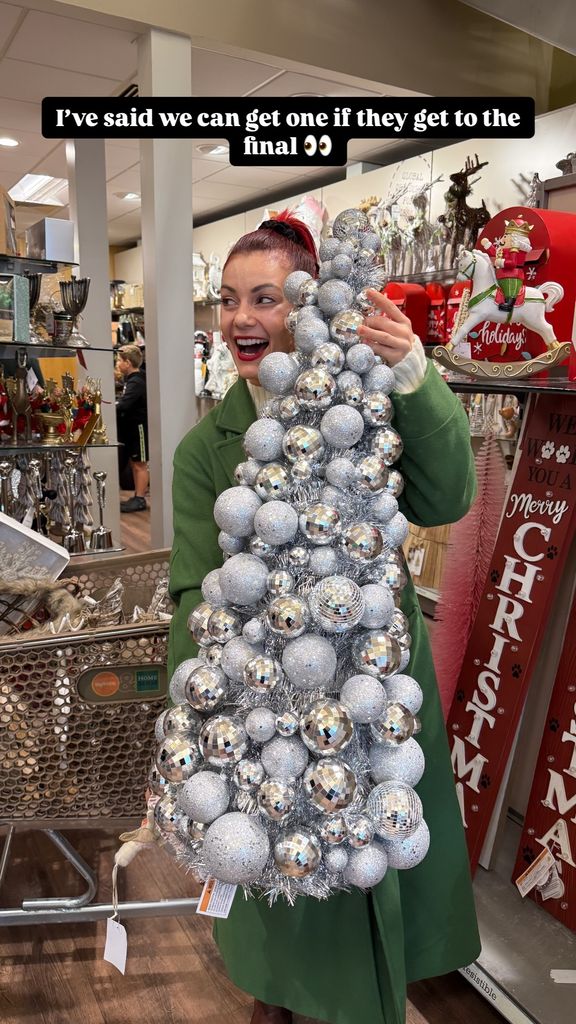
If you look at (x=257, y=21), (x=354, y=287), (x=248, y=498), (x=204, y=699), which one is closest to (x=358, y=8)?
(x=257, y=21)

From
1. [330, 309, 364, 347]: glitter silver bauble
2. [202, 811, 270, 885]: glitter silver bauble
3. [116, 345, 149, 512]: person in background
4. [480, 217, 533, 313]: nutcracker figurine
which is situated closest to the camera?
[202, 811, 270, 885]: glitter silver bauble

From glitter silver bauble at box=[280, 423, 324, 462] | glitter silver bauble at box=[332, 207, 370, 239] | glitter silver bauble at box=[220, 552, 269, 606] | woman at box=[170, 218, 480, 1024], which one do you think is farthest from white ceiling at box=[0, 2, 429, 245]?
glitter silver bauble at box=[220, 552, 269, 606]

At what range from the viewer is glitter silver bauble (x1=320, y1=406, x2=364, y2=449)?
873 mm

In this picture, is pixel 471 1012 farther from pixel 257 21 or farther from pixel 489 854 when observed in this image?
pixel 257 21

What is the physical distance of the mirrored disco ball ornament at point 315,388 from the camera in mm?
873

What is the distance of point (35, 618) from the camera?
6.11 feet

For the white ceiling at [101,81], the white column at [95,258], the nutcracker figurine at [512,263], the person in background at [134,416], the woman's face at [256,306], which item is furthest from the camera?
the person in background at [134,416]

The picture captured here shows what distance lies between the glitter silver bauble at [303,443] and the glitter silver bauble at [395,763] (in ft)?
1.21

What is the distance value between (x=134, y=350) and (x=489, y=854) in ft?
19.0

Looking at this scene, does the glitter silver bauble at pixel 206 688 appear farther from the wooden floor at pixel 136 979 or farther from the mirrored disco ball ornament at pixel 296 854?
the wooden floor at pixel 136 979

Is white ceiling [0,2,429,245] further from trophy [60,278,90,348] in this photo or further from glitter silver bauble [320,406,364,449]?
glitter silver bauble [320,406,364,449]

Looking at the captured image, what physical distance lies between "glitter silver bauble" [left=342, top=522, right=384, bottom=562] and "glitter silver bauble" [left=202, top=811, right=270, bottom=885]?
0.32 m

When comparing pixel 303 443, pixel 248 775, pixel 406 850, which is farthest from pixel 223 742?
pixel 303 443

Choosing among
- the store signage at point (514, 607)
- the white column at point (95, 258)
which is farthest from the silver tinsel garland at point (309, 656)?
the white column at point (95, 258)
